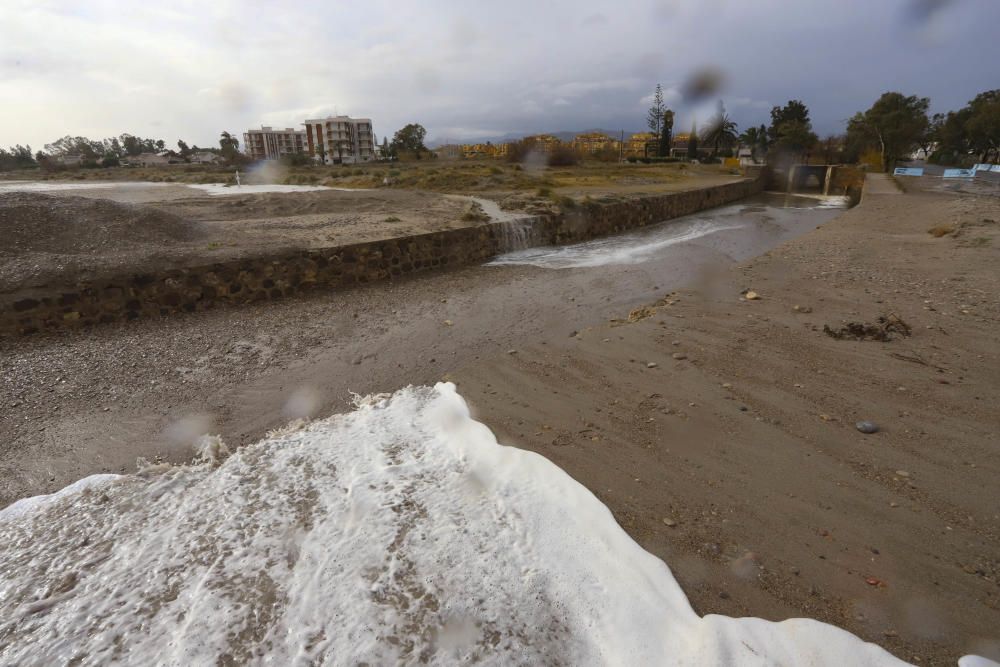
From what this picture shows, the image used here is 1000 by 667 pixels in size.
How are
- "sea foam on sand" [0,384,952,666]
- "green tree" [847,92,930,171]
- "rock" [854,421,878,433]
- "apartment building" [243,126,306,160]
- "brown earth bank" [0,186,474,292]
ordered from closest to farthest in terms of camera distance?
"sea foam on sand" [0,384,952,666], "rock" [854,421,878,433], "brown earth bank" [0,186,474,292], "green tree" [847,92,930,171], "apartment building" [243,126,306,160]

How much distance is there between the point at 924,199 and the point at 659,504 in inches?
876

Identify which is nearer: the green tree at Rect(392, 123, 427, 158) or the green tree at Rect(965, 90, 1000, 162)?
the green tree at Rect(965, 90, 1000, 162)

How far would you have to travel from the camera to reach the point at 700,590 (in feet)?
7.87

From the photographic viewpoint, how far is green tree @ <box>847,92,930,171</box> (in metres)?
39.1

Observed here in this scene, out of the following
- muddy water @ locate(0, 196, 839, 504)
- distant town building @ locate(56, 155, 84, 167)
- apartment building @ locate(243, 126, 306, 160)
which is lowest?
muddy water @ locate(0, 196, 839, 504)

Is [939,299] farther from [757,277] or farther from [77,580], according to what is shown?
[77,580]

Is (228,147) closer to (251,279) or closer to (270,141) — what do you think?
(270,141)

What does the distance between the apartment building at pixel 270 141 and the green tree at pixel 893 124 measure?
83.4 metres

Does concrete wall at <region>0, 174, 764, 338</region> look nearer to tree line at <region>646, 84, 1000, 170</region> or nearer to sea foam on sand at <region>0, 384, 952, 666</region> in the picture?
sea foam on sand at <region>0, 384, 952, 666</region>

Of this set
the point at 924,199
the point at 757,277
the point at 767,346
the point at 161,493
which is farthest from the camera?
the point at 924,199

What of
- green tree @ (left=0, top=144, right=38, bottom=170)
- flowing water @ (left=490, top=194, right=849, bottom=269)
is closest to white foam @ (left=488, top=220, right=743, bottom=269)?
flowing water @ (left=490, top=194, right=849, bottom=269)

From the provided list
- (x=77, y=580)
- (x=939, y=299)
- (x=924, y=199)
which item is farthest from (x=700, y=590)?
(x=924, y=199)

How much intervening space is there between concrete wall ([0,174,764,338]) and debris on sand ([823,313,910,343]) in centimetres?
764

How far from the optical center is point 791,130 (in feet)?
162
